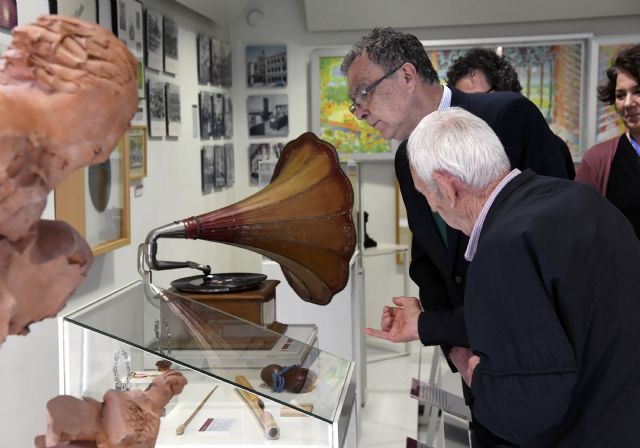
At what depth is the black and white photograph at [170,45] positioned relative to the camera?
16.5 feet

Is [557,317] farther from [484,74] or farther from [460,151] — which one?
[484,74]

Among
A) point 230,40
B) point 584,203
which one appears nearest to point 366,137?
point 230,40

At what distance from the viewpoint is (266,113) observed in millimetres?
7078

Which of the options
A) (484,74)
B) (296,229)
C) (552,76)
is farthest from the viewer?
(552,76)

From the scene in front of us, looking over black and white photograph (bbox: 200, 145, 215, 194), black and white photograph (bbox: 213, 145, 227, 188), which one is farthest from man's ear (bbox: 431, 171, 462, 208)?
black and white photograph (bbox: 213, 145, 227, 188)

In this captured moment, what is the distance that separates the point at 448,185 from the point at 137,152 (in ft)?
10.2

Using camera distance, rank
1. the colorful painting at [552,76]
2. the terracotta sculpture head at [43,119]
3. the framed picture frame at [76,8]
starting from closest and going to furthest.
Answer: the terracotta sculpture head at [43,119] < the framed picture frame at [76,8] < the colorful painting at [552,76]

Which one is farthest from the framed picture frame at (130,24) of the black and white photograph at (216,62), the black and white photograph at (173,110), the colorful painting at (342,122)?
the colorful painting at (342,122)

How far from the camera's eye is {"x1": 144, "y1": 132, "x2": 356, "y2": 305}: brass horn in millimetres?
2141

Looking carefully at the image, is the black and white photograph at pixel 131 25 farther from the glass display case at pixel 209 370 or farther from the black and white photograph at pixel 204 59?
the glass display case at pixel 209 370

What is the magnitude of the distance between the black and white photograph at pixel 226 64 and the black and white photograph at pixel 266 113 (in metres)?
0.31

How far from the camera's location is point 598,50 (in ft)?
21.3

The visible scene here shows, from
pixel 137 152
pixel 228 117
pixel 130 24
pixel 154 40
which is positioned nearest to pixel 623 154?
pixel 137 152

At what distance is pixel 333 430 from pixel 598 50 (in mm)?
5965
